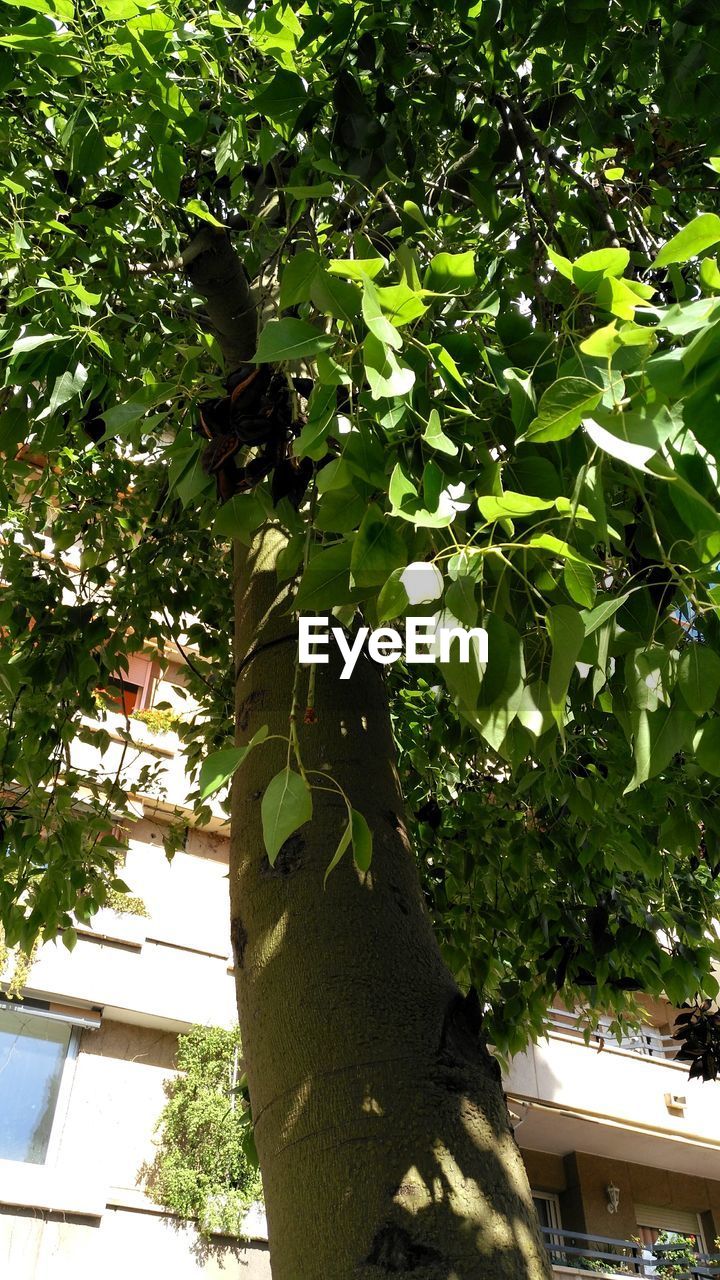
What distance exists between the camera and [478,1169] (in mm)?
1556

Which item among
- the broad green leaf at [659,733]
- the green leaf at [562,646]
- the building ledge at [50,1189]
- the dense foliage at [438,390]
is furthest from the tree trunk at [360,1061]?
the building ledge at [50,1189]

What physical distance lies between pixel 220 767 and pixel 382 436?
480 mm

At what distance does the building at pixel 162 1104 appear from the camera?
898 cm

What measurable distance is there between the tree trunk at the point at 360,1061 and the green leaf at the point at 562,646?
2.65 feet

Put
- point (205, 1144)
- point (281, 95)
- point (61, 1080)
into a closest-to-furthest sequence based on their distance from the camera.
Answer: point (281, 95) < point (61, 1080) < point (205, 1144)

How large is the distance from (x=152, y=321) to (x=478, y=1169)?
215cm

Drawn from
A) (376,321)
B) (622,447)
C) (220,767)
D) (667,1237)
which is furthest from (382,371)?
(667,1237)

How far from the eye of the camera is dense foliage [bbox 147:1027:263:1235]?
9492 mm

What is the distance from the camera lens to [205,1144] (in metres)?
9.76

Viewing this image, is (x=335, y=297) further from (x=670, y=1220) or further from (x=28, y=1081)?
(x=670, y=1220)

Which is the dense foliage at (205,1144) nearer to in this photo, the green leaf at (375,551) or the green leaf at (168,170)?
the green leaf at (168,170)

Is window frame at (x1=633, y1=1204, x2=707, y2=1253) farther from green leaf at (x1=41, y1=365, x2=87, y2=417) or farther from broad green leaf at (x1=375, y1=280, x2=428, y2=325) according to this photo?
broad green leaf at (x1=375, y1=280, x2=428, y2=325)

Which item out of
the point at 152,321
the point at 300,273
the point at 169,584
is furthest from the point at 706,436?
the point at 169,584

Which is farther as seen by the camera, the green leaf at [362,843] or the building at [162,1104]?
the building at [162,1104]
